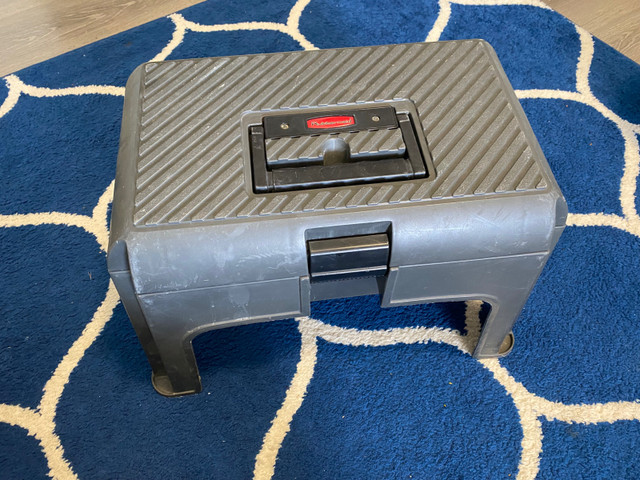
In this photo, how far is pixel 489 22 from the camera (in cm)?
151

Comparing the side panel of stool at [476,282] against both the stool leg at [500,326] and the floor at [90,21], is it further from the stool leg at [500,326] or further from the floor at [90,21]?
the floor at [90,21]

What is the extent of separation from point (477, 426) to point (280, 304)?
0.37 m

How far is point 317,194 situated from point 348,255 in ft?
0.28

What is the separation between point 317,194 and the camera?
27.8 inches

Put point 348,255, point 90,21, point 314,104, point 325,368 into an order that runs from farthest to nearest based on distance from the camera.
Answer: point 90,21
point 325,368
point 314,104
point 348,255

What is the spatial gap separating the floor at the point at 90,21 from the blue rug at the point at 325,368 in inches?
12.2

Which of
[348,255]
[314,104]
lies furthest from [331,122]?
[348,255]

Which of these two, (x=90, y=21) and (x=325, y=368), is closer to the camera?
(x=325, y=368)

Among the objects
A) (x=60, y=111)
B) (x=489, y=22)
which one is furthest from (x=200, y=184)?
(x=489, y=22)

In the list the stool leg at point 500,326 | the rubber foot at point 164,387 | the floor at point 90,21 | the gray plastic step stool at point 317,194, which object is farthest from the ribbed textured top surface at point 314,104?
the floor at point 90,21

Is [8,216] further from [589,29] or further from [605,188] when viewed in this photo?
[589,29]

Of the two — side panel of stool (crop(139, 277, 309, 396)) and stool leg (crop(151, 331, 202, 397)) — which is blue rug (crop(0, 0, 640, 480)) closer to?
stool leg (crop(151, 331, 202, 397))

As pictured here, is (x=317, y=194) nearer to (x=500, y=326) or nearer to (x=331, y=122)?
(x=331, y=122)

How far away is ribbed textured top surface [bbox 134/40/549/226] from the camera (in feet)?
2.30
